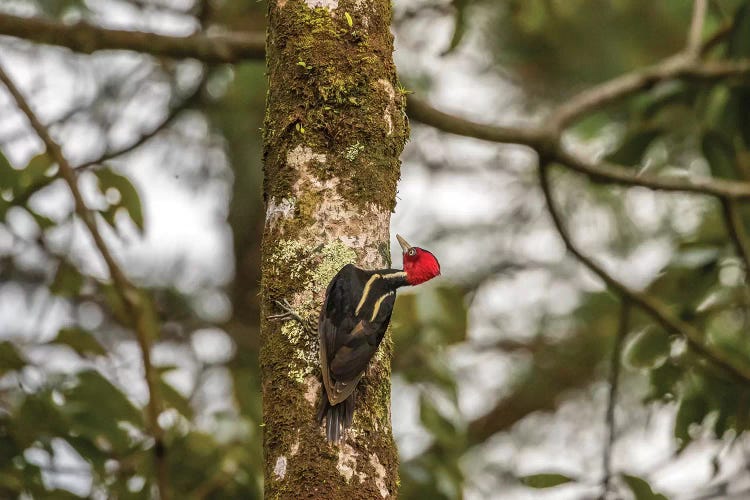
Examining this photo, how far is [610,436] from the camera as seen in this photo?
4.27 m

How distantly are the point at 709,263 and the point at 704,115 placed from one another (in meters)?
0.77

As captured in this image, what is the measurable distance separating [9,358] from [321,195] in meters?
1.84

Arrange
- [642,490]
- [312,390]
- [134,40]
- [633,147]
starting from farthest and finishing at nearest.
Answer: [633,147]
[134,40]
[642,490]
[312,390]

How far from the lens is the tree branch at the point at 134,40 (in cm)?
408

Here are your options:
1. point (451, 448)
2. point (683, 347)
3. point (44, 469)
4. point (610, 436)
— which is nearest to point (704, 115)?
point (683, 347)

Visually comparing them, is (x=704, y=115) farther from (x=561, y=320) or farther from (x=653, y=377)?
(x=561, y=320)

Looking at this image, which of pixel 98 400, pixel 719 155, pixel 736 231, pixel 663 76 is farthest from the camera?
pixel 719 155

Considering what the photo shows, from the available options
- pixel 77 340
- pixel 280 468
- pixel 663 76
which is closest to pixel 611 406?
pixel 663 76

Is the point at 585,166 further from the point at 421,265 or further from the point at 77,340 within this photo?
the point at 77,340

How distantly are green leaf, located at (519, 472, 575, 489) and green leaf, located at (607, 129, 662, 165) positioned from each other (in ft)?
5.82

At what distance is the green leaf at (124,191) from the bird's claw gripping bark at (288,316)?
6.09 feet

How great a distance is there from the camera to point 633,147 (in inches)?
193

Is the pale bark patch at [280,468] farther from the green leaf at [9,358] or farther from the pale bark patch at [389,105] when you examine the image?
the green leaf at [9,358]

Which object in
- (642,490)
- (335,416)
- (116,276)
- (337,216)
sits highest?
(116,276)
